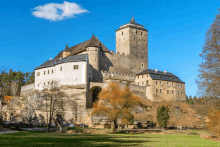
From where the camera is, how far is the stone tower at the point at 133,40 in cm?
7850

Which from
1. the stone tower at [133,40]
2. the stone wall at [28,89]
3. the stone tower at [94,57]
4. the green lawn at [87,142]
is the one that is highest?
the stone tower at [133,40]

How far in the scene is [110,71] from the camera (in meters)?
Result: 68.9

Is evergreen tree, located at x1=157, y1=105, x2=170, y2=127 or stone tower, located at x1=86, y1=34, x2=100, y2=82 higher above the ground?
stone tower, located at x1=86, y1=34, x2=100, y2=82

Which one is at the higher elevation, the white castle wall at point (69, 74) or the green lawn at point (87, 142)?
the white castle wall at point (69, 74)

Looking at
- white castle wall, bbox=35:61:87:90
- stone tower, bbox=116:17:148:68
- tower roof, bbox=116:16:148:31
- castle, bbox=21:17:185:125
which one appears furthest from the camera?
tower roof, bbox=116:16:148:31

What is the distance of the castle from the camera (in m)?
56.5

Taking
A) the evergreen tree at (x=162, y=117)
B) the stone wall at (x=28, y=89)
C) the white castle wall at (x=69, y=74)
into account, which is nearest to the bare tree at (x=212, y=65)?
the evergreen tree at (x=162, y=117)

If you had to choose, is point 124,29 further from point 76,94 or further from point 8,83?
point 8,83

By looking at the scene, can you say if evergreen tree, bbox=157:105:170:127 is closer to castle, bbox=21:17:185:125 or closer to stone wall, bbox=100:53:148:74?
castle, bbox=21:17:185:125

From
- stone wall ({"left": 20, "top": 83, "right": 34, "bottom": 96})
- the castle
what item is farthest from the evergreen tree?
stone wall ({"left": 20, "top": 83, "right": 34, "bottom": 96})

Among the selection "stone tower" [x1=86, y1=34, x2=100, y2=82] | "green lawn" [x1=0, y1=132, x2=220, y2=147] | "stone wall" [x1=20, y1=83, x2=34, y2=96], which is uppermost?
"stone tower" [x1=86, y1=34, x2=100, y2=82]

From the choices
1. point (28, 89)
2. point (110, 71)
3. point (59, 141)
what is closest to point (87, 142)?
point (59, 141)

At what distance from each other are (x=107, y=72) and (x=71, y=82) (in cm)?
1146

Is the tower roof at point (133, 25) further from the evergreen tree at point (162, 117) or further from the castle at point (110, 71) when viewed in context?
the evergreen tree at point (162, 117)
